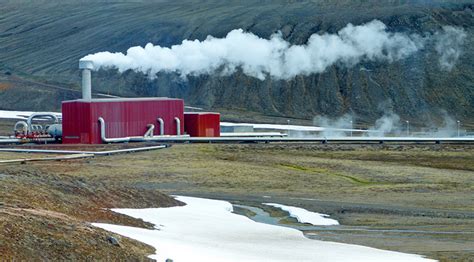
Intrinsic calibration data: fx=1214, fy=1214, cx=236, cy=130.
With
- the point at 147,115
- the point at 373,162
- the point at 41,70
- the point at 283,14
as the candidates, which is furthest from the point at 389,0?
the point at 373,162

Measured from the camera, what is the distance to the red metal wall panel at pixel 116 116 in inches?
3406

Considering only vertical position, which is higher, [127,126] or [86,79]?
A: [86,79]

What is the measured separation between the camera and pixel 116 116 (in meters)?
88.9

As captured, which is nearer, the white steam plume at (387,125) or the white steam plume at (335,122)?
the white steam plume at (387,125)

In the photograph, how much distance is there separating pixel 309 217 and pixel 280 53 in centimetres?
9055

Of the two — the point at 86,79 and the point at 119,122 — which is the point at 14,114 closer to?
the point at 86,79

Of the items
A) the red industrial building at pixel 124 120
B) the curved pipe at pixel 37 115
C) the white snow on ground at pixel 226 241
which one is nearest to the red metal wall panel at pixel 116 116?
the red industrial building at pixel 124 120

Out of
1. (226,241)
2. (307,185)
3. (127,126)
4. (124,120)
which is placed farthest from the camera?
(127,126)

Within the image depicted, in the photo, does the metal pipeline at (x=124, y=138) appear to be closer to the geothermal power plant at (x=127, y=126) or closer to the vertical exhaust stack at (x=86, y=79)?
the geothermal power plant at (x=127, y=126)

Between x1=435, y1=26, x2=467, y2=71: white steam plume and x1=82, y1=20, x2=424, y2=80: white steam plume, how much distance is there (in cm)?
258

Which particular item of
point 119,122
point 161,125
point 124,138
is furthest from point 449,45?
point 124,138

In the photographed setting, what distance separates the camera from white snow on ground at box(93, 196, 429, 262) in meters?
32.4

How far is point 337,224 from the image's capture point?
142 ft

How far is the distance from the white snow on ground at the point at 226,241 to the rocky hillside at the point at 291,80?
94997mm
